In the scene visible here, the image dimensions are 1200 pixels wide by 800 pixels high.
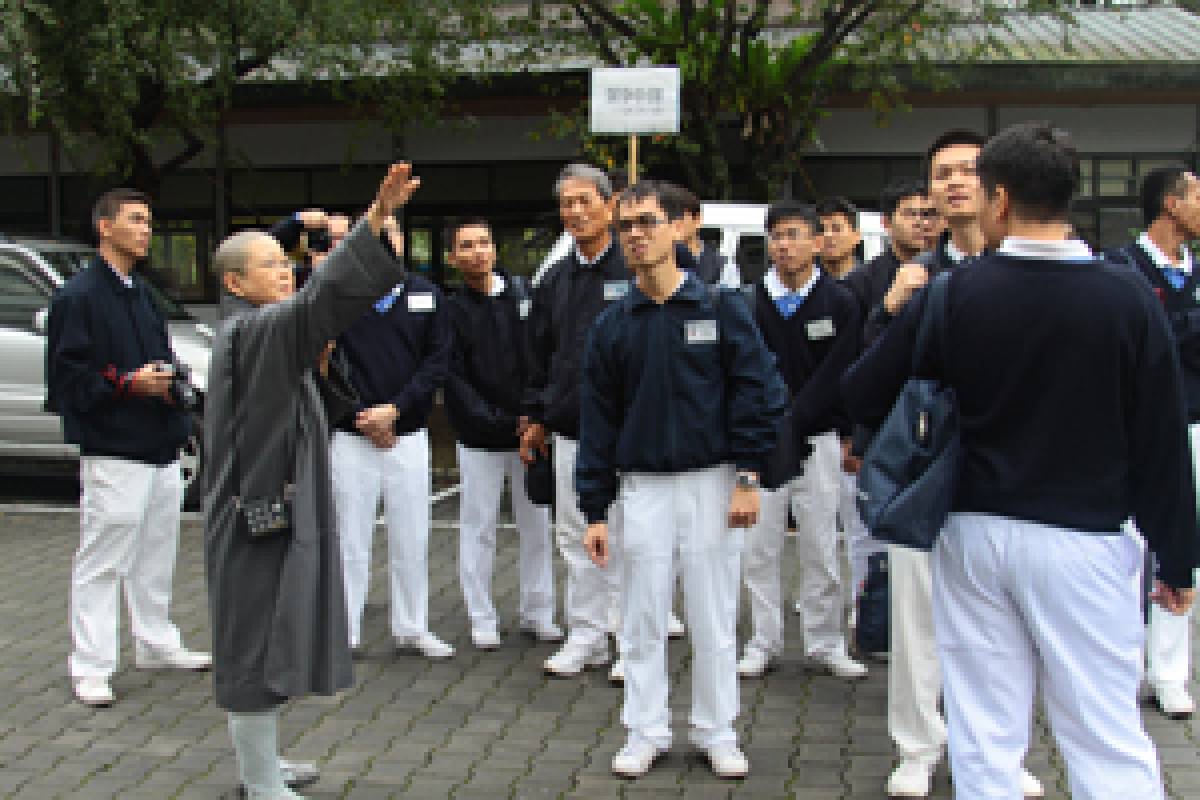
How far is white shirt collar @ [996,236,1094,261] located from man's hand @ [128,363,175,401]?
13.6 feet

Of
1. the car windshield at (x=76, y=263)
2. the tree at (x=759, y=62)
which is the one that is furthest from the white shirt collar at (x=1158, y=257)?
the car windshield at (x=76, y=263)

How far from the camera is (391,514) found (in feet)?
23.1

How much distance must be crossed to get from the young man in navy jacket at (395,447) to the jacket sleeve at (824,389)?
6.04 ft

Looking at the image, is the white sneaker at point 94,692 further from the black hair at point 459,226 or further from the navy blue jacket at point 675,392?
the black hair at point 459,226

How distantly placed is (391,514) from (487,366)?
0.90 meters

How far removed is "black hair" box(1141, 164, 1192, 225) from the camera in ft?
20.0

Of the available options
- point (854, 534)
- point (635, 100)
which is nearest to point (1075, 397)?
point (854, 534)

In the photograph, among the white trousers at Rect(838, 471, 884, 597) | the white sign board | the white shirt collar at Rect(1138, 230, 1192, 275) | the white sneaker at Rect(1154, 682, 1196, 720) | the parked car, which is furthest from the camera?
the parked car

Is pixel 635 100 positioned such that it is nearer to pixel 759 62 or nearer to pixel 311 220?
pixel 311 220

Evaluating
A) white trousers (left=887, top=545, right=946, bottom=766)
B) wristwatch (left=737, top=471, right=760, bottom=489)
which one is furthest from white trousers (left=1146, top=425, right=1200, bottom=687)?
wristwatch (left=737, top=471, right=760, bottom=489)

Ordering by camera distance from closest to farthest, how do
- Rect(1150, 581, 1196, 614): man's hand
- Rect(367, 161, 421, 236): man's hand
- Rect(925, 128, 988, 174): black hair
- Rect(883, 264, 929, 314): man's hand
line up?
Rect(1150, 581, 1196, 614): man's hand
Rect(367, 161, 421, 236): man's hand
Rect(883, 264, 929, 314): man's hand
Rect(925, 128, 988, 174): black hair

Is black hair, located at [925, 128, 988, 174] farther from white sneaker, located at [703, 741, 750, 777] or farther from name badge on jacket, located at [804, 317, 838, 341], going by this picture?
white sneaker, located at [703, 741, 750, 777]

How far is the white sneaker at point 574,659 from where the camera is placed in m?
6.66

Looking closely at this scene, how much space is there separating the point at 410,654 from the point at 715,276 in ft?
8.15
